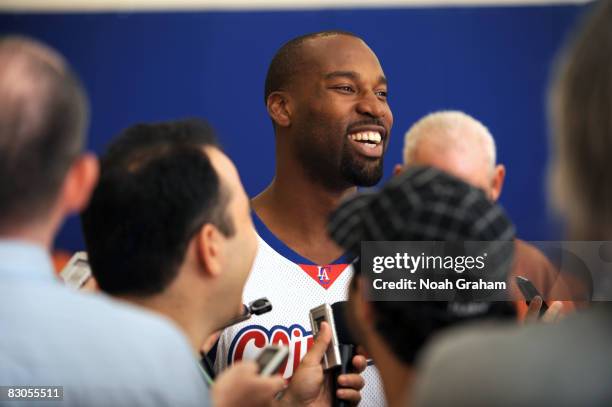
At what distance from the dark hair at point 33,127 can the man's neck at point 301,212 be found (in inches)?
54.2

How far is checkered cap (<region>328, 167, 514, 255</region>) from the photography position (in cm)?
94

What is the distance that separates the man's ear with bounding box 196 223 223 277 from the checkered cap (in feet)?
1.26

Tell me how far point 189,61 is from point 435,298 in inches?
79.9

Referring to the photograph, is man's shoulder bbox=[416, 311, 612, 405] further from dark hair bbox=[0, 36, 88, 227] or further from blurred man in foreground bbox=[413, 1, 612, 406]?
dark hair bbox=[0, 36, 88, 227]

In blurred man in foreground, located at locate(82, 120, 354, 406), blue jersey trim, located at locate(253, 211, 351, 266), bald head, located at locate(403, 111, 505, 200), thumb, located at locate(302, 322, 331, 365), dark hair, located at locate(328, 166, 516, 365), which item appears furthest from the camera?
blue jersey trim, located at locate(253, 211, 351, 266)

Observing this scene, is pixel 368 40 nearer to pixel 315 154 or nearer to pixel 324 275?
pixel 315 154

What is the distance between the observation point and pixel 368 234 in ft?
3.17

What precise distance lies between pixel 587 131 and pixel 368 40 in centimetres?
204

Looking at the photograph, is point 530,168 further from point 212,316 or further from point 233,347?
point 212,316

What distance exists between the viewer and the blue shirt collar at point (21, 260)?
86 cm

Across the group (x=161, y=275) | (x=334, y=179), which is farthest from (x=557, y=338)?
(x=334, y=179)

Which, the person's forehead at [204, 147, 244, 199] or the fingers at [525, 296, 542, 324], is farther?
the fingers at [525, 296, 542, 324]

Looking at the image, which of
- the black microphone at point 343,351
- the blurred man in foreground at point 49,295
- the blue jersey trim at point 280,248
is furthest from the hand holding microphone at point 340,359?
the blurred man in foreground at point 49,295

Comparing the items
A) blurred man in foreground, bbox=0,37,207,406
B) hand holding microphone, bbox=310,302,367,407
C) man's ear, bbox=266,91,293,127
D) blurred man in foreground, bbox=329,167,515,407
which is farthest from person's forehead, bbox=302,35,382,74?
blurred man in foreground, bbox=0,37,207,406
